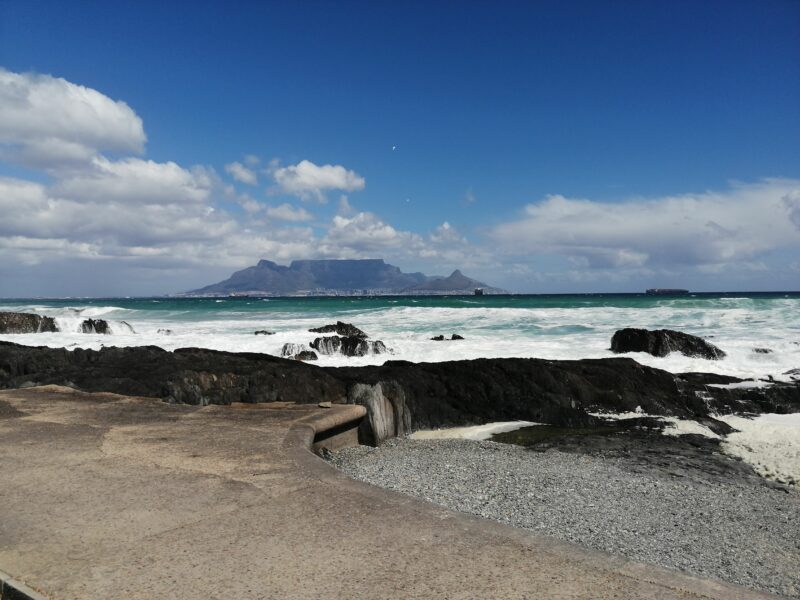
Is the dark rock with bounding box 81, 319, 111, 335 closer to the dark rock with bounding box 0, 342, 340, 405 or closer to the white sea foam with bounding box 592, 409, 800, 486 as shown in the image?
the dark rock with bounding box 0, 342, 340, 405

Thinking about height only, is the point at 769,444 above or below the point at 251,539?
below

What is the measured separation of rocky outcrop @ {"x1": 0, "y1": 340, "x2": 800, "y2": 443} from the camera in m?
8.02

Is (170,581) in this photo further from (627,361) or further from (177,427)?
(627,361)

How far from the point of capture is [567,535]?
3658 mm

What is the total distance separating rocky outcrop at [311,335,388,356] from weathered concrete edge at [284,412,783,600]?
14299 mm

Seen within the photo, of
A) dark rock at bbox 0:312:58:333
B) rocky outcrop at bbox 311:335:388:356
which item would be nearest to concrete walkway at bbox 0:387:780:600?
rocky outcrop at bbox 311:335:388:356

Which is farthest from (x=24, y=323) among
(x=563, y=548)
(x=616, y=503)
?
(x=563, y=548)

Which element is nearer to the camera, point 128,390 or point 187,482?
point 187,482

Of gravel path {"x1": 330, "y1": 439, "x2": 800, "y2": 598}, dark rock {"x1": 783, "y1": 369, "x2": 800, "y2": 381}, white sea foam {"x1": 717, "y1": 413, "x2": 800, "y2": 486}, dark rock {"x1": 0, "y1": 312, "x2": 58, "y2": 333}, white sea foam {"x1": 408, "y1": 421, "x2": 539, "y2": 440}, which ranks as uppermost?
dark rock {"x1": 0, "y1": 312, "x2": 58, "y2": 333}

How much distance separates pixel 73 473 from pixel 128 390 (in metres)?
4.38

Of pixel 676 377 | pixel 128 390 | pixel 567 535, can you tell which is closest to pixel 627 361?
pixel 676 377

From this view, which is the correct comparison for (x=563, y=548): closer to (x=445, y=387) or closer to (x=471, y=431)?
(x=471, y=431)

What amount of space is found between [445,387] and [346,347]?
10530 mm

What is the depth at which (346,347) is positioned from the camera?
18875 millimetres
